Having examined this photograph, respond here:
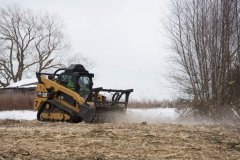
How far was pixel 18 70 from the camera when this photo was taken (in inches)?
1624

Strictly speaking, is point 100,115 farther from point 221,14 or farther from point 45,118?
point 221,14

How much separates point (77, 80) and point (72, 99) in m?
0.79

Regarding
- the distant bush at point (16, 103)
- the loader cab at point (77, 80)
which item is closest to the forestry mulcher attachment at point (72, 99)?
the loader cab at point (77, 80)

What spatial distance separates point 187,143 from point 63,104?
22.8ft

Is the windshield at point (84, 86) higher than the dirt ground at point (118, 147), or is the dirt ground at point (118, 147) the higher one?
the windshield at point (84, 86)

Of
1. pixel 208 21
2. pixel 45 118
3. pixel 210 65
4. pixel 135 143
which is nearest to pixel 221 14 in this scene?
pixel 208 21

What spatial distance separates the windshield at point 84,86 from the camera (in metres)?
11.7

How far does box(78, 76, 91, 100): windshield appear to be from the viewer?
1173cm

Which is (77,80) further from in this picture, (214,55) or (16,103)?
(16,103)

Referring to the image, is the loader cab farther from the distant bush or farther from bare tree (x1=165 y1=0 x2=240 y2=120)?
the distant bush

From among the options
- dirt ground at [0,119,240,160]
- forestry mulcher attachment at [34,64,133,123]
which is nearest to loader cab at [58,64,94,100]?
forestry mulcher attachment at [34,64,133,123]

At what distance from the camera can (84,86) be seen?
39.1 feet

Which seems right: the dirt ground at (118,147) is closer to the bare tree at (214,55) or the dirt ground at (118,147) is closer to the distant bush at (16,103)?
the bare tree at (214,55)

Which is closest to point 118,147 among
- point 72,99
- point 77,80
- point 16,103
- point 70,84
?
point 72,99
